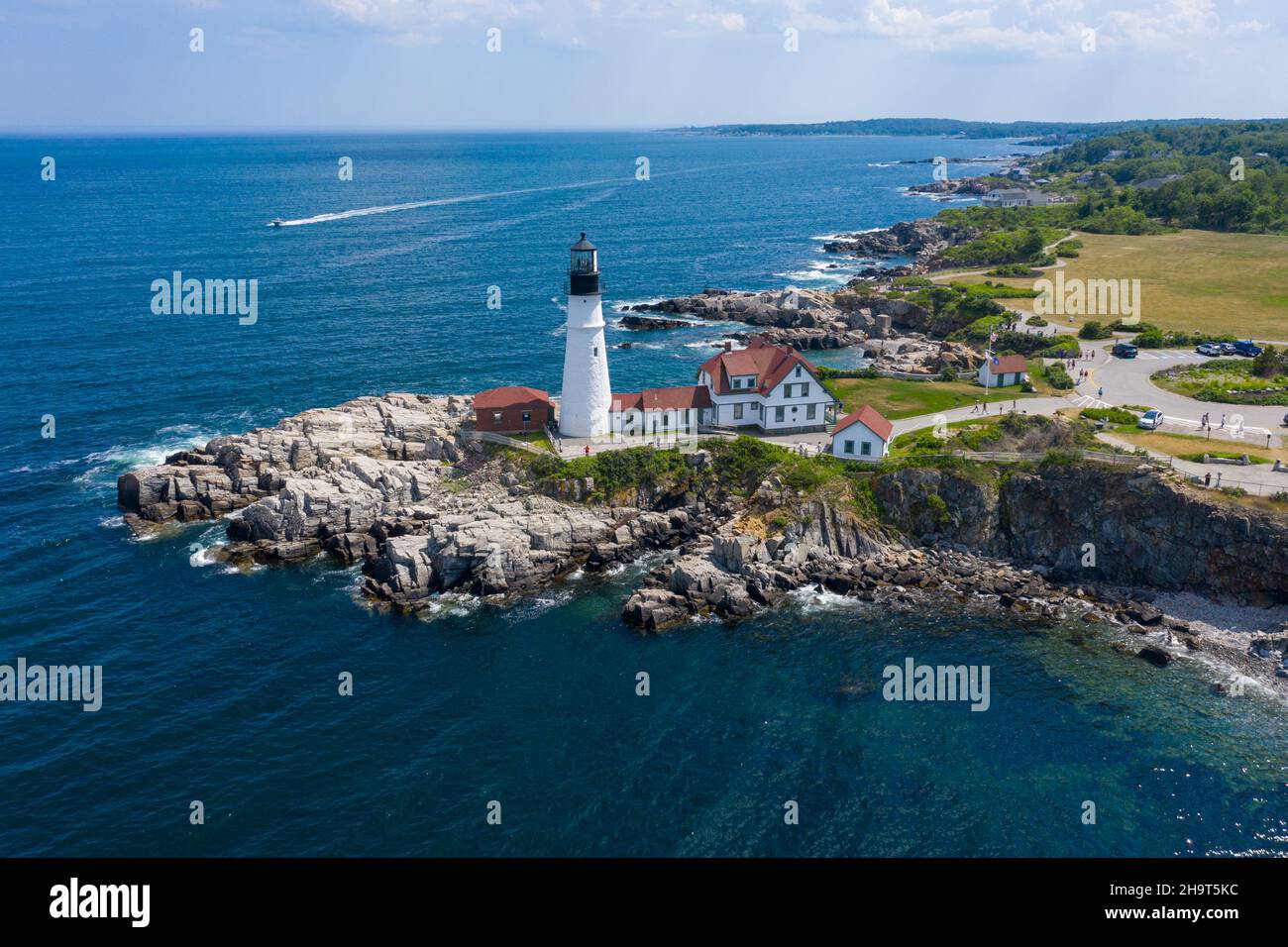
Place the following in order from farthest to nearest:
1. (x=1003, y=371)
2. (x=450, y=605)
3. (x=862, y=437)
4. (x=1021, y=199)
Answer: (x=1021, y=199) → (x=1003, y=371) → (x=862, y=437) → (x=450, y=605)

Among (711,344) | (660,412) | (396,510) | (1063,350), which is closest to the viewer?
(396,510)

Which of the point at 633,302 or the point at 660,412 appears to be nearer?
the point at 660,412

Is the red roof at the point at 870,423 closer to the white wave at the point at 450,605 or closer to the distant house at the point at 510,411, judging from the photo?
the distant house at the point at 510,411

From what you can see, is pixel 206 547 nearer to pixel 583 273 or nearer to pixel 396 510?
pixel 396 510

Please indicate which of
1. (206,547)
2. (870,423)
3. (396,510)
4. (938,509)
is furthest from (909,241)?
(206,547)

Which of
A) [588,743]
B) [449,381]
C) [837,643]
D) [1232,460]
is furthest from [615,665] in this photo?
[449,381]
